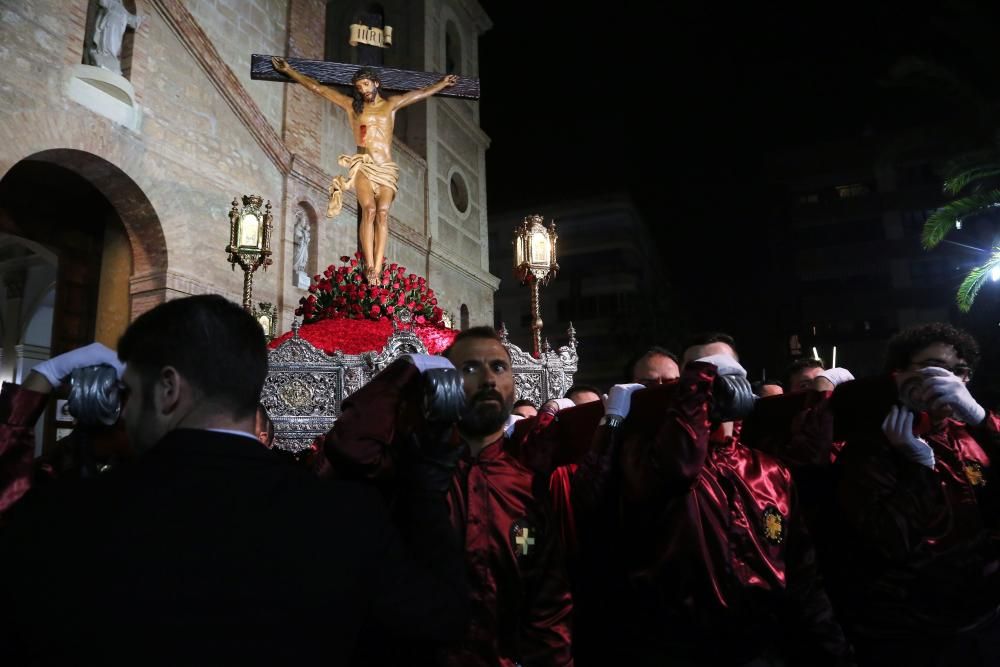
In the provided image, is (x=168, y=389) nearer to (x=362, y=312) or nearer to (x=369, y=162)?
(x=362, y=312)

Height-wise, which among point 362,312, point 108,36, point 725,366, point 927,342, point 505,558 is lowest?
point 505,558

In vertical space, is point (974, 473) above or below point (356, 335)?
below

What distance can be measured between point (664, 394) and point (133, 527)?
5.58 ft

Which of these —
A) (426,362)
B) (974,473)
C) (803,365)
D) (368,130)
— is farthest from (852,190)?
(426,362)

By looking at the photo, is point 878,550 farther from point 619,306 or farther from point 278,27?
point 619,306

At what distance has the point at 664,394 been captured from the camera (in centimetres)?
238

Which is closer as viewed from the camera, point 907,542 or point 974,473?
point 907,542

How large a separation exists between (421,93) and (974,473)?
8879 millimetres

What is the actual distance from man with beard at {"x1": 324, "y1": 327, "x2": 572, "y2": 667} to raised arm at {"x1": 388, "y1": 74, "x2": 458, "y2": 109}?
26.2ft

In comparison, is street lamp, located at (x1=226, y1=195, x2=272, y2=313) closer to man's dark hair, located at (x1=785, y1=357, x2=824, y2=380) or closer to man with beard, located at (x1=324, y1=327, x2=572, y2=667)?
man's dark hair, located at (x1=785, y1=357, x2=824, y2=380)

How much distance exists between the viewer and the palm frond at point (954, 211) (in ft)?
38.1

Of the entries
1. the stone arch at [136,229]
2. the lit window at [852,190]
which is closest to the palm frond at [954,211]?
the stone arch at [136,229]

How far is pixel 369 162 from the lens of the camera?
29.3ft

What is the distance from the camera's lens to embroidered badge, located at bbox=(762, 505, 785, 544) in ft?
7.88
